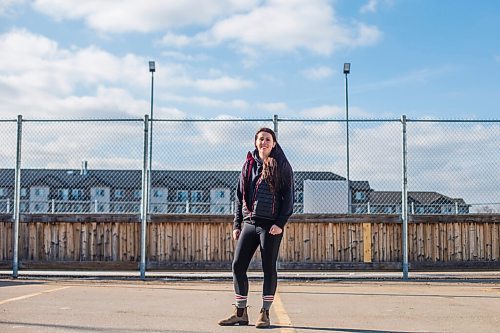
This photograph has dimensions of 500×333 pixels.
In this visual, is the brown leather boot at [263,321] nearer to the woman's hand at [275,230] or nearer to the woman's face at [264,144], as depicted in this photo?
the woman's hand at [275,230]

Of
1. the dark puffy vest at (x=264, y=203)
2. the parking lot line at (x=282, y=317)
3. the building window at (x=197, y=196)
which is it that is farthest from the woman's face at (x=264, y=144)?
the building window at (x=197, y=196)

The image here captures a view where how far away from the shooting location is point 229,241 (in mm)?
11625

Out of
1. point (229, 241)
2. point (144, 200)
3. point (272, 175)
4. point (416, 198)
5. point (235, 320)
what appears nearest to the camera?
point (235, 320)

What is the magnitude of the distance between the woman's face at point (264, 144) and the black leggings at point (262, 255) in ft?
2.12

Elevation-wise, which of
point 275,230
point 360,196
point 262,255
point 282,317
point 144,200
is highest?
point 360,196

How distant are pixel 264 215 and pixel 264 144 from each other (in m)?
0.64

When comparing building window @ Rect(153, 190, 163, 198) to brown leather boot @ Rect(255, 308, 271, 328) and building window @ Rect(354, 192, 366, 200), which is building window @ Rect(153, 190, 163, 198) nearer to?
building window @ Rect(354, 192, 366, 200)

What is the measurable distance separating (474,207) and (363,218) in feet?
6.87

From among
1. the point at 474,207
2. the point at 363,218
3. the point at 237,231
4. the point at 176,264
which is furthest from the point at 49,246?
the point at 474,207

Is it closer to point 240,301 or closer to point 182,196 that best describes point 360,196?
point 182,196

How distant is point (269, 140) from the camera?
621 cm

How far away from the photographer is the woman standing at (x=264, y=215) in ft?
19.8

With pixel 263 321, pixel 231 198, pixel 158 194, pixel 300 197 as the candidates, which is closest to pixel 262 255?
pixel 263 321

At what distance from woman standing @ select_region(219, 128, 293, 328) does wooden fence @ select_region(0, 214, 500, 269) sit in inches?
213
